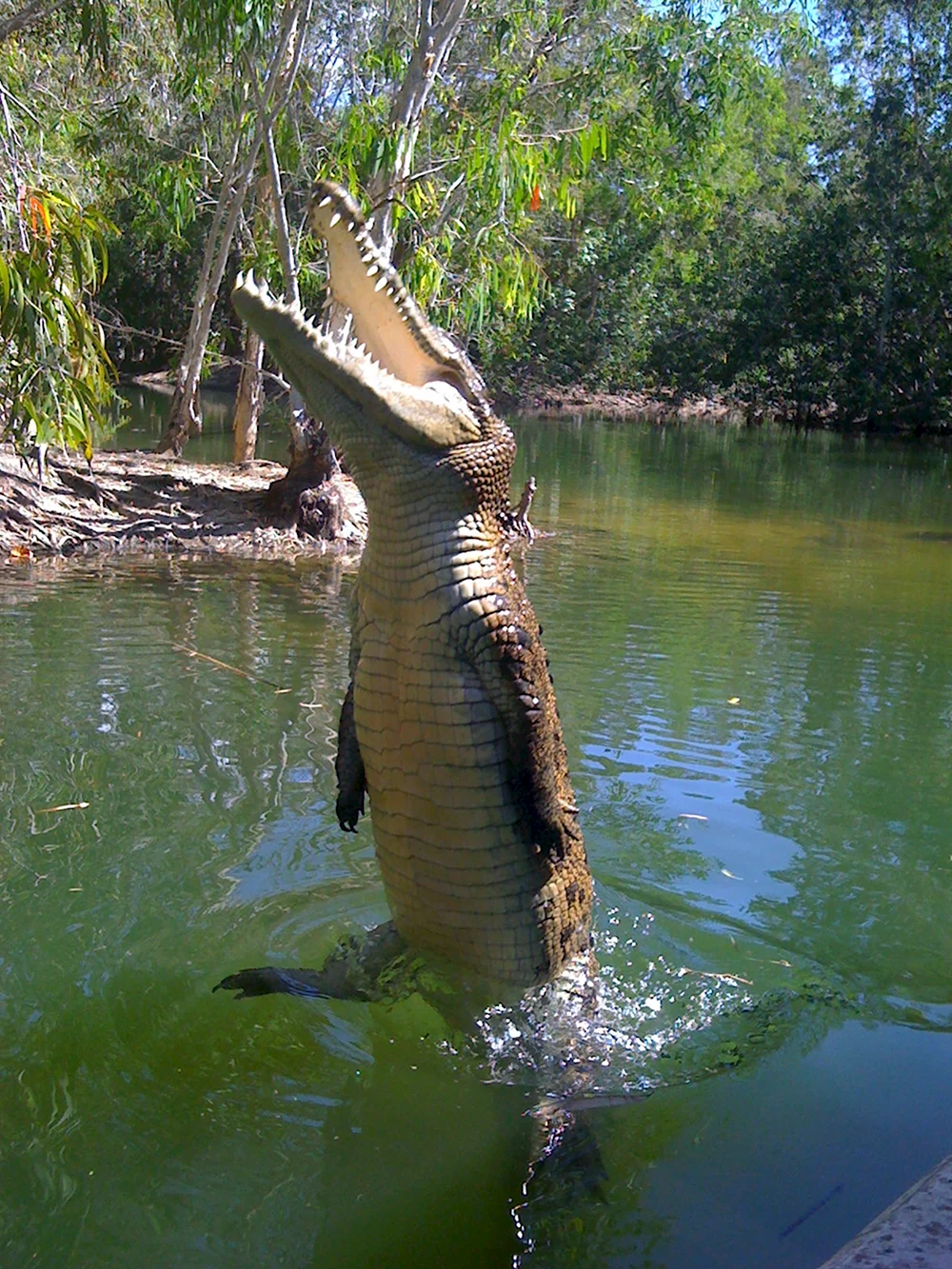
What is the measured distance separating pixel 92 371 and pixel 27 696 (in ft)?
6.10

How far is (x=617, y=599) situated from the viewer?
9547mm

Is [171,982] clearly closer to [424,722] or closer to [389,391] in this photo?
[424,722]

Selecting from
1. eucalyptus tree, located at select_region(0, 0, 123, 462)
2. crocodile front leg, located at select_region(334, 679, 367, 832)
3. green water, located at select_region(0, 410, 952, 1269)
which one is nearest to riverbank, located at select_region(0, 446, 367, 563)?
green water, located at select_region(0, 410, 952, 1269)

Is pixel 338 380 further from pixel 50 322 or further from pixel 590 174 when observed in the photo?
pixel 590 174

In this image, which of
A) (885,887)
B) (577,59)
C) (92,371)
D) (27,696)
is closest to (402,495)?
(885,887)

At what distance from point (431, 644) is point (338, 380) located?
70 cm

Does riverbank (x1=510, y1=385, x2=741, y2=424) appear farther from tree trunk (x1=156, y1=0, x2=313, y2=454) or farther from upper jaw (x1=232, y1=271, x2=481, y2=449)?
upper jaw (x1=232, y1=271, x2=481, y2=449)

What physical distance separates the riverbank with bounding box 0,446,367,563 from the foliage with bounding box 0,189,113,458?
3452 millimetres

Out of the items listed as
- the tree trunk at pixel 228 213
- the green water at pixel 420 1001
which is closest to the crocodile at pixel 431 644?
the green water at pixel 420 1001

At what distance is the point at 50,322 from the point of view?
640cm

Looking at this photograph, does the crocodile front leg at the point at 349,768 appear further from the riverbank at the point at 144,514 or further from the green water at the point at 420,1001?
the riverbank at the point at 144,514

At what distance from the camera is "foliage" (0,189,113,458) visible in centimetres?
629

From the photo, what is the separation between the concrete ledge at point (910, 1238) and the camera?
189 cm

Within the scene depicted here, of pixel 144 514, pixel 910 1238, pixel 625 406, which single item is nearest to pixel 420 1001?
pixel 910 1238
